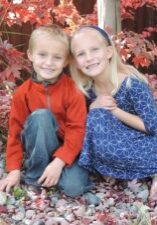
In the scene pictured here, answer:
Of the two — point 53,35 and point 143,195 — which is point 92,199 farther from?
point 53,35

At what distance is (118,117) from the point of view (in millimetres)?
3115

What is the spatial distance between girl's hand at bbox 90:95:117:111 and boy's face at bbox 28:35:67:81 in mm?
263

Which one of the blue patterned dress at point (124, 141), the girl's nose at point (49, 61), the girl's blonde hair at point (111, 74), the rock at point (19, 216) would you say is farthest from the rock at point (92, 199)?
the girl's nose at point (49, 61)

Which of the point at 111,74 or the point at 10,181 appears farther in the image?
the point at 111,74

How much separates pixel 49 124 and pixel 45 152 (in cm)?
16

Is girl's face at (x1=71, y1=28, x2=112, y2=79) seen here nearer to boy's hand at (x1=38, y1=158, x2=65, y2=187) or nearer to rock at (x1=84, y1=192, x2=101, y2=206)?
boy's hand at (x1=38, y1=158, x2=65, y2=187)

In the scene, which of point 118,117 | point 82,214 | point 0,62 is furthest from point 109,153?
point 0,62

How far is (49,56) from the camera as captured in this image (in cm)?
308

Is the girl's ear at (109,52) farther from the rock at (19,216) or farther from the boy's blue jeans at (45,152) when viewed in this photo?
the rock at (19,216)

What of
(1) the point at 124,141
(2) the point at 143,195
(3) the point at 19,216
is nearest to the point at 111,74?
(1) the point at 124,141

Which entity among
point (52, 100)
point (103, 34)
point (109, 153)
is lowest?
point (109, 153)

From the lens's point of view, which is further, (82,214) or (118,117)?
A: (118,117)

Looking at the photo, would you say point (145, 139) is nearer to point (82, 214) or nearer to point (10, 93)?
point (82, 214)

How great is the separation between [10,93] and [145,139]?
1248 millimetres
